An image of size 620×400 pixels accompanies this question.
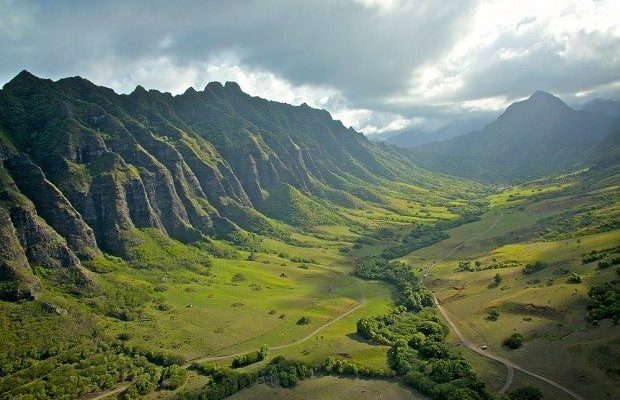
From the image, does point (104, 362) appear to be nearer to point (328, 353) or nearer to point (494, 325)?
point (328, 353)

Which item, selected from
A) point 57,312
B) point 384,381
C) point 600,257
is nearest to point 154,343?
point 57,312

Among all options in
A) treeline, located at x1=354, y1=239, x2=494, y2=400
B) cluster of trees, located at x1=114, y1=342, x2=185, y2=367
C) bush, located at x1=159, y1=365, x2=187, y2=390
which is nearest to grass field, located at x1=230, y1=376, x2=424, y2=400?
treeline, located at x1=354, y1=239, x2=494, y2=400

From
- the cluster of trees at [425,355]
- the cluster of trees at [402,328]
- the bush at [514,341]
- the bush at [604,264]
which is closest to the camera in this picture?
the cluster of trees at [425,355]

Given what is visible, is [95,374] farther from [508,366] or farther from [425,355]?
[508,366]

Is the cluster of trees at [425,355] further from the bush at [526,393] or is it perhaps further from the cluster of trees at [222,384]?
the cluster of trees at [222,384]

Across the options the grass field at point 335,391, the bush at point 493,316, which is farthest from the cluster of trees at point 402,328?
the grass field at point 335,391
